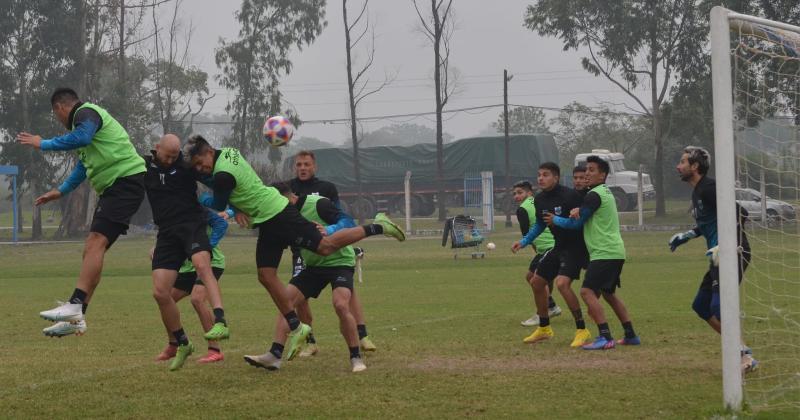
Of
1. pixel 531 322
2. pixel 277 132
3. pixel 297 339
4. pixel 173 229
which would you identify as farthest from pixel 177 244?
pixel 531 322

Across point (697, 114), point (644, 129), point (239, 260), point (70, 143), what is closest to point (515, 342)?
point (70, 143)

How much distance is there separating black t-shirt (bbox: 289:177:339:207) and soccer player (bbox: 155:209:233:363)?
79 centimetres

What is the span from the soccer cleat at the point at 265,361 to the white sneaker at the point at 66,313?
160 cm

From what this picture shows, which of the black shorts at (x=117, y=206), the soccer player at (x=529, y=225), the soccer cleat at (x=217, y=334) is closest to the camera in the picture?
the soccer cleat at (x=217, y=334)

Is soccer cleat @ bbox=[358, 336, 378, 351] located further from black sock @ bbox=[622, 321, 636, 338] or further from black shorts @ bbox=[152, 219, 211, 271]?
black sock @ bbox=[622, 321, 636, 338]

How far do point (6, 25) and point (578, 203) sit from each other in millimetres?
55160

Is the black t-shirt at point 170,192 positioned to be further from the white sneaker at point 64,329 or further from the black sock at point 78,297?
the white sneaker at point 64,329

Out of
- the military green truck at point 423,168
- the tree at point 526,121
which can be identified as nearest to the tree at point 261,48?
the military green truck at point 423,168

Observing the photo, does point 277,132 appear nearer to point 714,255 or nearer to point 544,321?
point 544,321

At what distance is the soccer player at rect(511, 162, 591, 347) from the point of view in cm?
1227

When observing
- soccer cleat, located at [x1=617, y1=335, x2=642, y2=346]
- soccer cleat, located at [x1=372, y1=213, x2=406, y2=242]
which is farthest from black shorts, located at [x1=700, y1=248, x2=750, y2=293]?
soccer cleat, located at [x1=372, y1=213, x2=406, y2=242]

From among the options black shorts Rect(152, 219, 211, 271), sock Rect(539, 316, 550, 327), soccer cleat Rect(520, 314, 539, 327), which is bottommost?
soccer cleat Rect(520, 314, 539, 327)

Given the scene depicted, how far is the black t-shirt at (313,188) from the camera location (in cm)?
1159

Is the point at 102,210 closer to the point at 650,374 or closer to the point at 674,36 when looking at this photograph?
the point at 650,374
